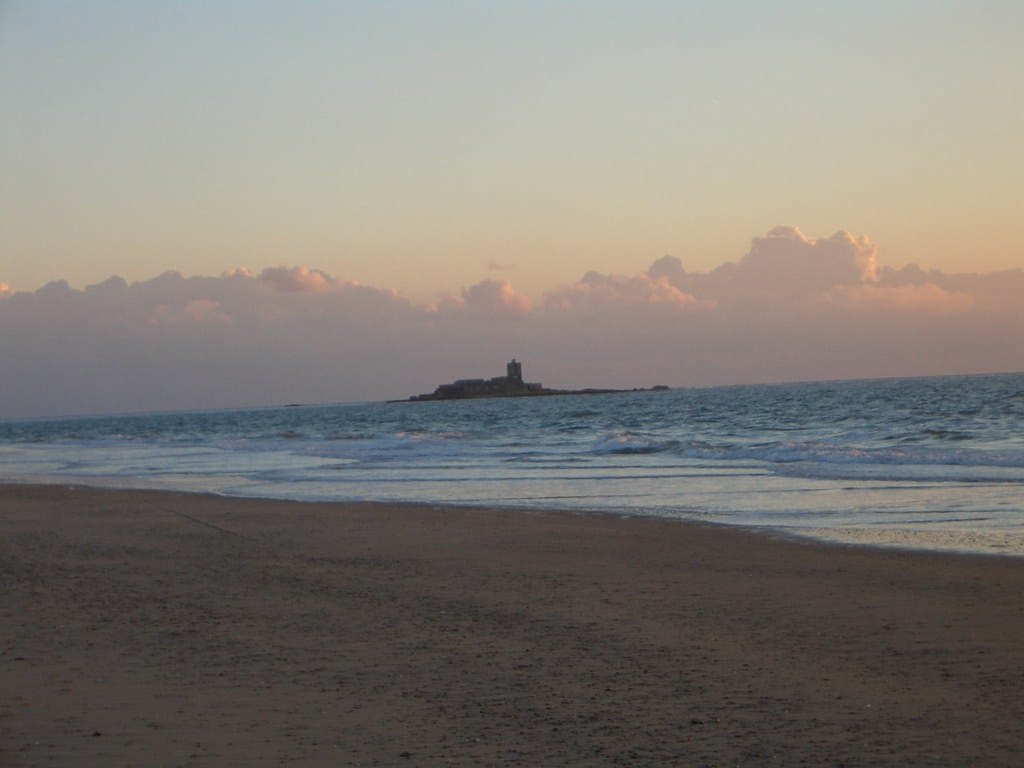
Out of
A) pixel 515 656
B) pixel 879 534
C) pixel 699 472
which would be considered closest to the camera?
pixel 515 656

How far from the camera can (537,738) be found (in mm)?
5824

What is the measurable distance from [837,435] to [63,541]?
30.7 meters

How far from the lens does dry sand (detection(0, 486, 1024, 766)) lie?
18.9 feet

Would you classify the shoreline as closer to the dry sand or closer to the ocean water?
the ocean water

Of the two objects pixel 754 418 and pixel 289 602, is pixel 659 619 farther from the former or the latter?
pixel 754 418

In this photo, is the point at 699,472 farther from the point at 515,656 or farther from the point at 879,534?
the point at 515,656

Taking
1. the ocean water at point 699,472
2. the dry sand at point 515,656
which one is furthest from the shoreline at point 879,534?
the dry sand at point 515,656

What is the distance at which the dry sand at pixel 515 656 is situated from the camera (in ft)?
18.9

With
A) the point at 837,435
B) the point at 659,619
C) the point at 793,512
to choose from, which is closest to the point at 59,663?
the point at 659,619

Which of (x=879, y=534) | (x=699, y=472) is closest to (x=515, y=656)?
(x=879, y=534)

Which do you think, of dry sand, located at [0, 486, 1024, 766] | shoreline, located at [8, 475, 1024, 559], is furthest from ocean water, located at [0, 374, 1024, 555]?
dry sand, located at [0, 486, 1024, 766]

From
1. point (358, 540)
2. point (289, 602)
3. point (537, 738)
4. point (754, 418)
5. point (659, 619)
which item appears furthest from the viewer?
point (754, 418)

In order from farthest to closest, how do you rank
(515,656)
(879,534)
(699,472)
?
(699,472) → (879,534) → (515,656)

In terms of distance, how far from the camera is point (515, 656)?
761cm
